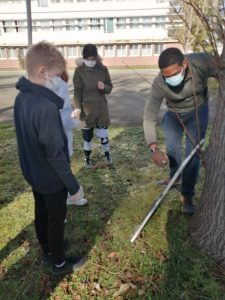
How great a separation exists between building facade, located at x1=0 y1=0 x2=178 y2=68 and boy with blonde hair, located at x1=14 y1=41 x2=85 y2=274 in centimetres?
3545

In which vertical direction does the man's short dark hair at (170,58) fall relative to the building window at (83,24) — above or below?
below

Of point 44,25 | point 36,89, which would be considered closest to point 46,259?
point 36,89

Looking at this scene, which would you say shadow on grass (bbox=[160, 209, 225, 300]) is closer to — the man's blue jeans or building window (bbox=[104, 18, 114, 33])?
the man's blue jeans

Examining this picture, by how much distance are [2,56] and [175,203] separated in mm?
40354

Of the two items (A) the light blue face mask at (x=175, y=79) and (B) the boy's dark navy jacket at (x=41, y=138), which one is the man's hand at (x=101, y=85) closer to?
(A) the light blue face mask at (x=175, y=79)

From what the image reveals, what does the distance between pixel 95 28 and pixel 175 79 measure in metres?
38.3

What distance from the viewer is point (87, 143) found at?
495 centimetres

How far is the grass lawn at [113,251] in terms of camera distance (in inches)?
100

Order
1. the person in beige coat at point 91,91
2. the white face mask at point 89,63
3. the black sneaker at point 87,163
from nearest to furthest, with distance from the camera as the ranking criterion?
the white face mask at point 89,63 → the person in beige coat at point 91,91 → the black sneaker at point 87,163

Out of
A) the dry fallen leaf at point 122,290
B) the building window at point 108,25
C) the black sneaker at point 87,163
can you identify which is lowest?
the dry fallen leaf at point 122,290

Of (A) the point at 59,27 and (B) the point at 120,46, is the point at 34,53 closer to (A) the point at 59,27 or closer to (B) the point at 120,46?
(B) the point at 120,46

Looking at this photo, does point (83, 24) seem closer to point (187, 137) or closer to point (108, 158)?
point (108, 158)

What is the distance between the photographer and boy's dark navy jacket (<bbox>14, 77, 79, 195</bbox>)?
2.07 m

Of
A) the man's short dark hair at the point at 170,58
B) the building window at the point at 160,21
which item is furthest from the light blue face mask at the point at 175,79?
the building window at the point at 160,21
